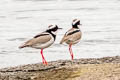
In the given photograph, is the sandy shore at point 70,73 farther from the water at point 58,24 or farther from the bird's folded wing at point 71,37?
the water at point 58,24

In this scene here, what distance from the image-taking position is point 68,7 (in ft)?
113

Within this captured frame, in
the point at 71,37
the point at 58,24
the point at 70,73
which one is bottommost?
the point at 58,24

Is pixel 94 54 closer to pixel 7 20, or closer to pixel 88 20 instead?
pixel 88 20

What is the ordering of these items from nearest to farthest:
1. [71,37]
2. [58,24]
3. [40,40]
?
[40,40], [71,37], [58,24]

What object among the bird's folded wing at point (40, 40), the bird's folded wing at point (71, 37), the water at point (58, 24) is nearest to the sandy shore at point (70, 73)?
the bird's folded wing at point (40, 40)

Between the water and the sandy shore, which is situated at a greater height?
the sandy shore

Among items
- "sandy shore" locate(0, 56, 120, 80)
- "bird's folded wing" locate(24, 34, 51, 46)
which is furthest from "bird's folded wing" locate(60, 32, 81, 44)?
"sandy shore" locate(0, 56, 120, 80)

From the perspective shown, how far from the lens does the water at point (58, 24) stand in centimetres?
1681

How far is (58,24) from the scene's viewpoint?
24.3 meters

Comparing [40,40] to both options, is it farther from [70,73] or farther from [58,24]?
[58,24]

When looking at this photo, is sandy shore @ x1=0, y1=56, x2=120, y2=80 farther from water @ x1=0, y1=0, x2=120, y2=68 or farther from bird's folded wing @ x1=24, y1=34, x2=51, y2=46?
water @ x1=0, y1=0, x2=120, y2=68

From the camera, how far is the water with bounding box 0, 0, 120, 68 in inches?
662

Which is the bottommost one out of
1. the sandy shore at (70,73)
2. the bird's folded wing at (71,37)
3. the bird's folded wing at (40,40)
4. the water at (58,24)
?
the water at (58,24)

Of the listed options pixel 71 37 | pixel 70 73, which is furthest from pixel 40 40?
pixel 70 73
